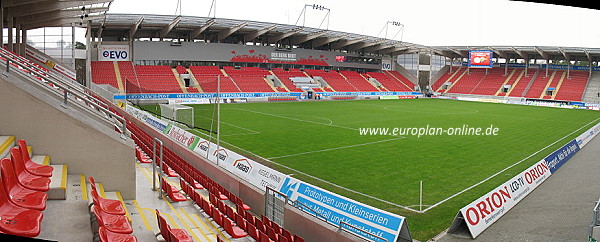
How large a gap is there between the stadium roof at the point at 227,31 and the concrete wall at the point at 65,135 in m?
36.1

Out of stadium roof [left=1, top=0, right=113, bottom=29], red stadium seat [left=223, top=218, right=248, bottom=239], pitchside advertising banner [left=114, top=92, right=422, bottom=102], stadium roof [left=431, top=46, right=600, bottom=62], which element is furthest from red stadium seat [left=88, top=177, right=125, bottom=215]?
stadium roof [left=431, top=46, right=600, bottom=62]

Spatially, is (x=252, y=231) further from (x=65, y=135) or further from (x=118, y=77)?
(x=118, y=77)

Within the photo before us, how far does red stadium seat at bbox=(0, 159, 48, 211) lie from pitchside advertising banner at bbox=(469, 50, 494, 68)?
58547mm

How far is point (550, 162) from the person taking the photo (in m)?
14.9

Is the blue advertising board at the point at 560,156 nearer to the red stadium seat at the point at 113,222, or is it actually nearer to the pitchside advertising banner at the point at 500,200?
the pitchside advertising banner at the point at 500,200

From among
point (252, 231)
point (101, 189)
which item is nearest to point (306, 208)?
point (252, 231)

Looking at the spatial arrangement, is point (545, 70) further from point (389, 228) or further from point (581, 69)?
point (389, 228)

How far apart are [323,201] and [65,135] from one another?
5.02 m

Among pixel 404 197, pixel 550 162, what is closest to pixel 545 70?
pixel 550 162

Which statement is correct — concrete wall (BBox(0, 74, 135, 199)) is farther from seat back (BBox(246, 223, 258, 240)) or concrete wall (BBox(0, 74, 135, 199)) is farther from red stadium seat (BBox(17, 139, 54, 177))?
seat back (BBox(246, 223, 258, 240))

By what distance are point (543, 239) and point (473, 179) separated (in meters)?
5.51

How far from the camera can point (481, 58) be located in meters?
57.1

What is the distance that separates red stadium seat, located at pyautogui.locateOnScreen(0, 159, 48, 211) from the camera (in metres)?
4.72

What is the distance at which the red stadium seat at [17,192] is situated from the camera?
15.5ft
